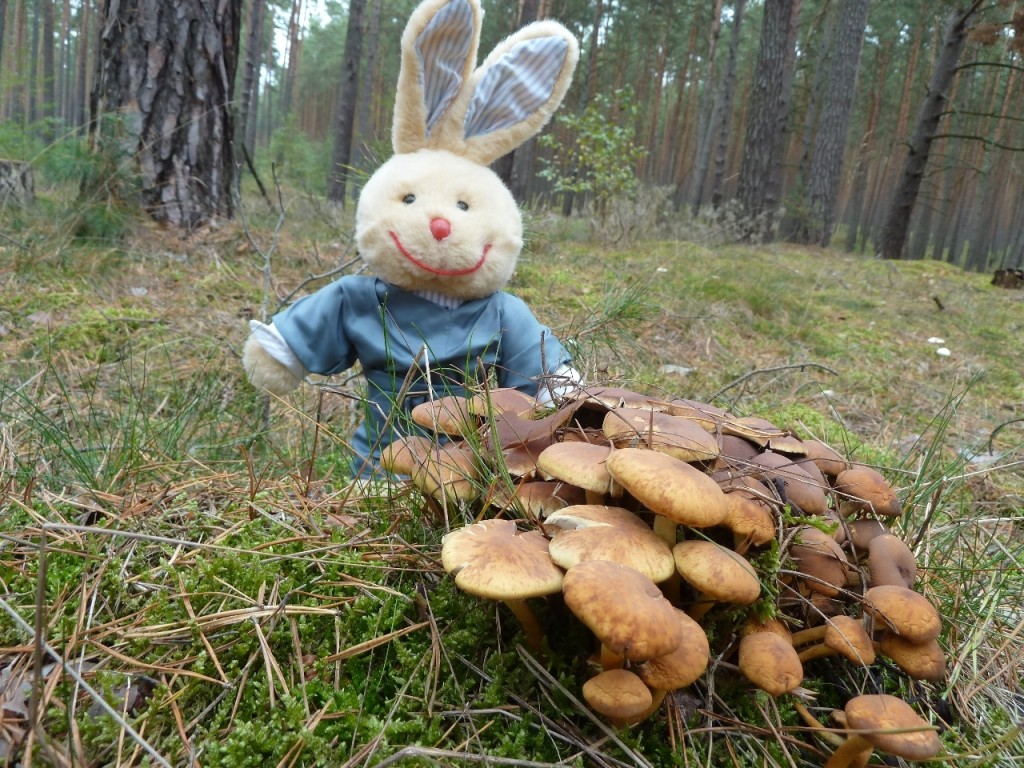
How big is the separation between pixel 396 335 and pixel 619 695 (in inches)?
59.7

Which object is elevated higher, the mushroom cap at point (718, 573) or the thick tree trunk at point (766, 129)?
the thick tree trunk at point (766, 129)

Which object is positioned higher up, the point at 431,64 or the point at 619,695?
the point at 431,64

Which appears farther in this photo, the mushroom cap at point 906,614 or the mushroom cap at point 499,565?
the mushroom cap at point 906,614

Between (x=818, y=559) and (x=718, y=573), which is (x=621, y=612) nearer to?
(x=718, y=573)

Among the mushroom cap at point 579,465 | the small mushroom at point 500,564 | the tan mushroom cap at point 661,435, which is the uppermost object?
the tan mushroom cap at point 661,435

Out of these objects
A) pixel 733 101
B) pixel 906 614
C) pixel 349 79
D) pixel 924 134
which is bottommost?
pixel 906 614

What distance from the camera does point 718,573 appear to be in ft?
2.78

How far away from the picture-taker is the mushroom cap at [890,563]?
1.04 meters

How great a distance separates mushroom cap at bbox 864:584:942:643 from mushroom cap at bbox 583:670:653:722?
421mm

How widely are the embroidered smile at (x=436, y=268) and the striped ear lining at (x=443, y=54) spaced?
46 centimetres

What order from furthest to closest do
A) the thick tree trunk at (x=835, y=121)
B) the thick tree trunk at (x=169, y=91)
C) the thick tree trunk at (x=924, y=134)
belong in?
the thick tree trunk at (x=835, y=121), the thick tree trunk at (x=924, y=134), the thick tree trunk at (x=169, y=91)

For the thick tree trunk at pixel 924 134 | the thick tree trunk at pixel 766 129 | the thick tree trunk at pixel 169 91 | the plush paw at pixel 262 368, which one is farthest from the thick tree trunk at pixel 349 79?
the thick tree trunk at pixel 924 134

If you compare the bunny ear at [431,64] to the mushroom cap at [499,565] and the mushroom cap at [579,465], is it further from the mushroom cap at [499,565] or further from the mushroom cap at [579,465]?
the mushroom cap at [499,565]

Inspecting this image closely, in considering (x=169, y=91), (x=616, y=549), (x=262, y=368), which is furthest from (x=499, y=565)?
(x=169, y=91)
